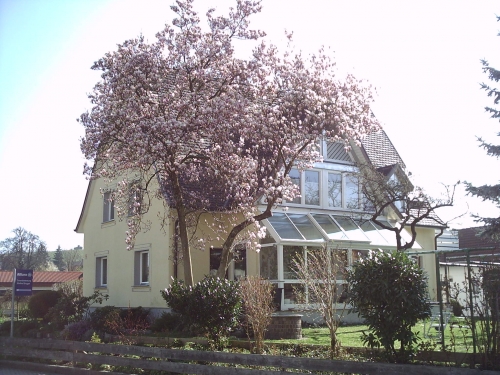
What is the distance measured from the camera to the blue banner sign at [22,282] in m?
19.4

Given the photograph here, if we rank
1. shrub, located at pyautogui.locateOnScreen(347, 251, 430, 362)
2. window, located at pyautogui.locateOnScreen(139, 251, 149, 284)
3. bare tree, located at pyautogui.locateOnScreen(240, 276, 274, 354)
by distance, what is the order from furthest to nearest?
window, located at pyautogui.locateOnScreen(139, 251, 149, 284)
bare tree, located at pyautogui.locateOnScreen(240, 276, 274, 354)
shrub, located at pyautogui.locateOnScreen(347, 251, 430, 362)

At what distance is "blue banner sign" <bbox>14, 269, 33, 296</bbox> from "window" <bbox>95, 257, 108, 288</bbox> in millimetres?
6731

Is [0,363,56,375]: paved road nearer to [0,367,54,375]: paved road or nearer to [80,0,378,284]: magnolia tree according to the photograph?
[0,367,54,375]: paved road

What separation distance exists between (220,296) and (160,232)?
7807mm

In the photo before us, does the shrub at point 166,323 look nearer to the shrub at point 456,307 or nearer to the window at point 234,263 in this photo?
the window at point 234,263

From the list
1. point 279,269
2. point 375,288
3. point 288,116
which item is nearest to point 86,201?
point 279,269

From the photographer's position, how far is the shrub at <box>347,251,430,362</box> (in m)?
10.0

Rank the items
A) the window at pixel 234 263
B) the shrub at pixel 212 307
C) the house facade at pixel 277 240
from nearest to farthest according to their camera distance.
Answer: the shrub at pixel 212 307 → the house facade at pixel 277 240 → the window at pixel 234 263

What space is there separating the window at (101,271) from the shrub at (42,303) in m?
3.48

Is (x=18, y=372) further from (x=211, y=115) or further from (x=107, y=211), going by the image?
(x=107, y=211)

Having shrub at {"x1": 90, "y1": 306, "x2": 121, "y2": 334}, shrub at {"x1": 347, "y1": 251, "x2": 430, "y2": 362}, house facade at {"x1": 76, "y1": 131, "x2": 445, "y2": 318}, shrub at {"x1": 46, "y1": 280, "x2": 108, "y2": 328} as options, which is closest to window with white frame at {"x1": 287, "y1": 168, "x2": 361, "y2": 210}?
house facade at {"x1": 76, "y1": 131, "x2": 445, "y2": 318}

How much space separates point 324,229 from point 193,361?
11.1 metres

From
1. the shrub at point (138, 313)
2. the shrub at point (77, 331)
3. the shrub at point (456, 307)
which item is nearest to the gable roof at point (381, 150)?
the shrub at point (138, 313)

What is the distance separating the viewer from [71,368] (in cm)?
1368
